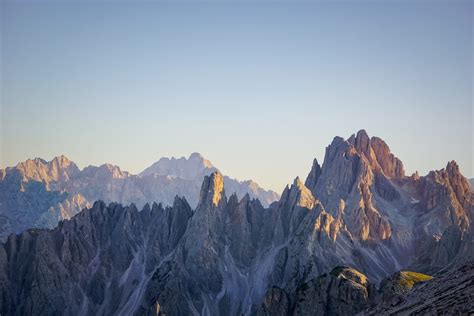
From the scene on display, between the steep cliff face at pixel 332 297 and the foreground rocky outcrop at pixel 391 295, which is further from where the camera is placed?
the steep cliff face at pixel 332 297

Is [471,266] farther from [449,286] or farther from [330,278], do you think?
[330,278]

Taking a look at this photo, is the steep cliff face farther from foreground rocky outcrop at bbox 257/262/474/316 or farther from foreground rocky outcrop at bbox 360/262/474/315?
foreground rocky outcrop at bbox 360/262/474/315

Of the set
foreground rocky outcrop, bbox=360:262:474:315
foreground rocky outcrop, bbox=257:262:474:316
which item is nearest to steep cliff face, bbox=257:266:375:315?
foreground rocky outcrop, bbox=257:262:474:316

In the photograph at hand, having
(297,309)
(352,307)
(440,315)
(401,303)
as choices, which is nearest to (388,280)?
(352,307)

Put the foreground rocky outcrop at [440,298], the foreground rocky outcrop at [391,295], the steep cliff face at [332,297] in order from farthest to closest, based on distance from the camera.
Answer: the steep cliff face at [332,297] → the foreground rocky outcrop at [391,295] → the foreground rocky outcrop at [440,298]

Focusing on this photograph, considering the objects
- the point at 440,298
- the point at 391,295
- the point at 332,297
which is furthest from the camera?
the point at 332,297

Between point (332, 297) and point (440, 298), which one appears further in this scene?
point (332, 297)

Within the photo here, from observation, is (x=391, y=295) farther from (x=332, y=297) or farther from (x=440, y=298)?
(x=440, y=298)

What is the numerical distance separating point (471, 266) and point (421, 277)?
256 ft

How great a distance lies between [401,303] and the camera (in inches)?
4478

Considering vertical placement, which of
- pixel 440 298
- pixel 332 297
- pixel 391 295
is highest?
pixel 440 298

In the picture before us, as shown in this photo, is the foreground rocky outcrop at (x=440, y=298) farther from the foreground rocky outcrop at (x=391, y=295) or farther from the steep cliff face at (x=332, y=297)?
the steep cliff face at (x=332, y=297)

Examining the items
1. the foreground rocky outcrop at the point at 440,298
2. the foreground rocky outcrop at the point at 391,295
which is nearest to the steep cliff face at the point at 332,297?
the foreground rocky outcrop at the point at 391,295

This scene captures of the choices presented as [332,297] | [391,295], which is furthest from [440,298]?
[332,297]
